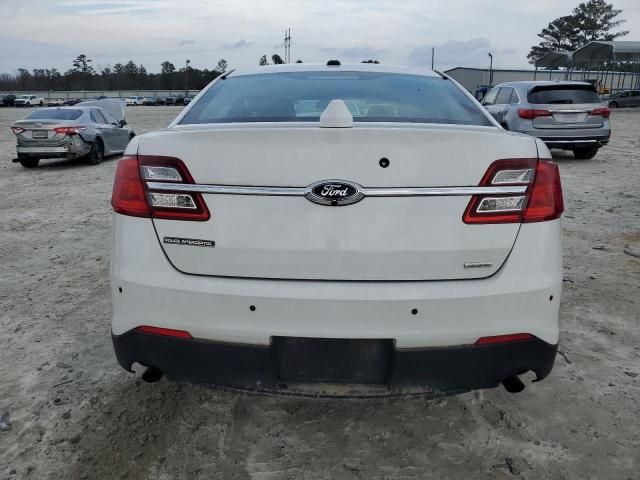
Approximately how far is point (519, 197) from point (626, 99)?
4211 cm

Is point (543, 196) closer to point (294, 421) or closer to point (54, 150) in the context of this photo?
point (294, 421)

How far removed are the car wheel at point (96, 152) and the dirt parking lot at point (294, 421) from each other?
897cm

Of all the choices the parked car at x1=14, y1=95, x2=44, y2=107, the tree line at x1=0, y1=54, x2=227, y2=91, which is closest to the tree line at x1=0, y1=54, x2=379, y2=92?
the tree line at x1=0, y1=54, x2=227, y2=91

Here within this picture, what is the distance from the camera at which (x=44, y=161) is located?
43.3 ft

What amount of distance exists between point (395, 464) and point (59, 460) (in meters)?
1.37

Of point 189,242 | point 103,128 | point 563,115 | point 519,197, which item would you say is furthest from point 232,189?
point 103,128

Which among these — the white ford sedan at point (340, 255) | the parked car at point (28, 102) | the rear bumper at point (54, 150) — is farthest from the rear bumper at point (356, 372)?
the parked car at point (28, 102)

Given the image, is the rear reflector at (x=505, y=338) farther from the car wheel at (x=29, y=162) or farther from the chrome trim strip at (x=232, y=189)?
the car wheel at (x=29, y=162)

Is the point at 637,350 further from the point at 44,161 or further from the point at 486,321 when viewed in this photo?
the point at 44,161

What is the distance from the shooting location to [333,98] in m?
2.76

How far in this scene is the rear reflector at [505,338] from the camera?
1935 millimetres

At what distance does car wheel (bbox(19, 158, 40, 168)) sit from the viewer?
11599mm

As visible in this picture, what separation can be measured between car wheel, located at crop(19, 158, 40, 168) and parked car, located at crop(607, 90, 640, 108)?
123ft

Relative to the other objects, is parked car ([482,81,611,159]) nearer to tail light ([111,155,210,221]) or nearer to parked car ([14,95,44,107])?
tail light ([111,155,210,221])
